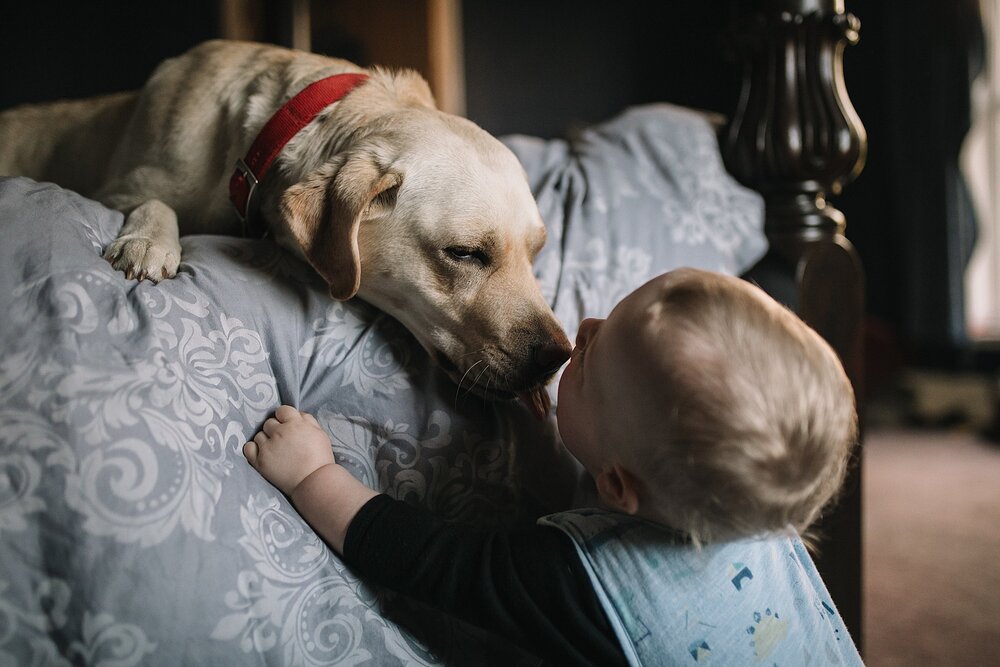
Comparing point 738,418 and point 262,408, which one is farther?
point 262,408

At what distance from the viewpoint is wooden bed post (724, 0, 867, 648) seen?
1.14 m

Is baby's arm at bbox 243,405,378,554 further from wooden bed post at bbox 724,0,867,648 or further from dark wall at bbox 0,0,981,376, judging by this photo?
dark wall at bbox 0,0,981,376

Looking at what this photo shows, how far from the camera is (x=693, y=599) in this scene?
2.71ft

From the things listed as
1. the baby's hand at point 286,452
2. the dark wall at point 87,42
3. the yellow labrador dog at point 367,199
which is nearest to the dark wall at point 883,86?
the dark wall at point 87,42

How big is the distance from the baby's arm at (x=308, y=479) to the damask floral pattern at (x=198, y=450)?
20 mm

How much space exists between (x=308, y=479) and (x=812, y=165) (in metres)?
0.86

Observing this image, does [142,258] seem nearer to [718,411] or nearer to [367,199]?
[367,199]

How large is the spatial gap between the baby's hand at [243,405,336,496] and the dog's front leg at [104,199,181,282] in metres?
0.23

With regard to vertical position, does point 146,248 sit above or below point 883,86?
above

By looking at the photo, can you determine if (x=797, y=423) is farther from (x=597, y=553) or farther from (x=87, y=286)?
(x=87, y=286)

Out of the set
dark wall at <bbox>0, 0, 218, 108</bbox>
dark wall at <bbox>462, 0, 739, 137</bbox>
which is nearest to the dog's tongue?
dark wall at <bbox>0, 0, 218, 108</bbox>

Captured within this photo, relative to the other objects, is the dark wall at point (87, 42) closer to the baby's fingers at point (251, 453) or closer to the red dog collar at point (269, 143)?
the red dog collar at point (269, 143)

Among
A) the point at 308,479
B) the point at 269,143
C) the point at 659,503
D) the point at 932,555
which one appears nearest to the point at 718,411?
the point at 659,503

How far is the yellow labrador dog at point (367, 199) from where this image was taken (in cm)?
100
